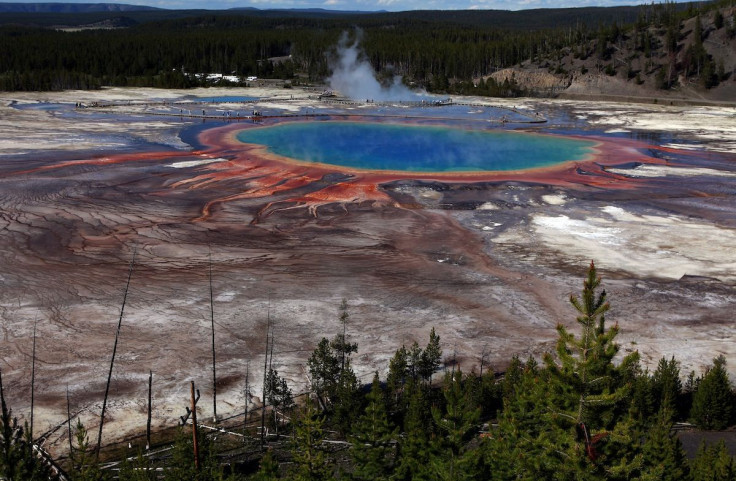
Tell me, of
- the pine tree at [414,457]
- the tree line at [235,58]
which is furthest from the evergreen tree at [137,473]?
the tree line at [235,58]

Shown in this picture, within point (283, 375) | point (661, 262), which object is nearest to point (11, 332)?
point (283, 375)

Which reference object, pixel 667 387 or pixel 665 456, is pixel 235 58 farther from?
pixel 665 456

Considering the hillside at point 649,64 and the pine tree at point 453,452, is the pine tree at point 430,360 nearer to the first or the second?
the pine tree at point 453,452

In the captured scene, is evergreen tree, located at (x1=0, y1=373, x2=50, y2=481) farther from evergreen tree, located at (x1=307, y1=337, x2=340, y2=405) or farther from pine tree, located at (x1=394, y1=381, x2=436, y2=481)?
evergreen tree, located at (x1=307, y1=337, x2=340, y2=405)

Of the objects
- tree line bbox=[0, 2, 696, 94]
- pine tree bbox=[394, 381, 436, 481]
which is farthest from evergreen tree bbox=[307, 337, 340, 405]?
tree line bbox=[0, 2, 696, 94]

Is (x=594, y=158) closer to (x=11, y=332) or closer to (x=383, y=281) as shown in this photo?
(x=383, y=281)
